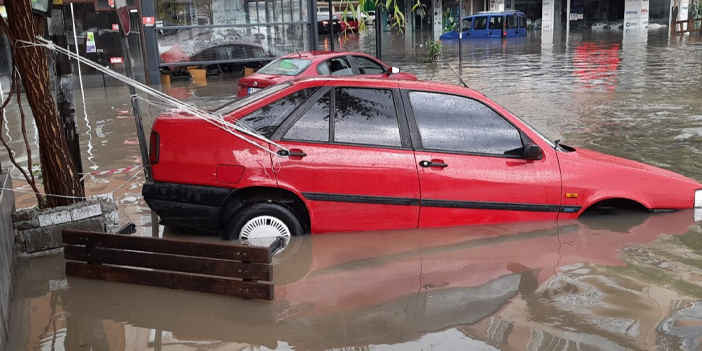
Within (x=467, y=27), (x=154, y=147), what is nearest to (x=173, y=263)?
(x=154, y=147)

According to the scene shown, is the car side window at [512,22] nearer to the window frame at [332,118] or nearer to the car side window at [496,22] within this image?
the car side window at [496,22]

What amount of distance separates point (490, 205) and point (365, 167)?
1.19m

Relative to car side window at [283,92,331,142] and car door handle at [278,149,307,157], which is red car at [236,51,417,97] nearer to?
car side window at [283,92,331,142]

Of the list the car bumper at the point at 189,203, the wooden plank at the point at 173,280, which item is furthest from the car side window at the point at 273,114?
the wooden plank at the point at 173,280

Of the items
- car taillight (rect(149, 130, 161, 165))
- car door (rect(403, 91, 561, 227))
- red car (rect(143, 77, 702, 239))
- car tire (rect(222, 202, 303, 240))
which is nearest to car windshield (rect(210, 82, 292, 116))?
red car (rect(143, 77, 702, 239))

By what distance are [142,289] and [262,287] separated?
1011 mm

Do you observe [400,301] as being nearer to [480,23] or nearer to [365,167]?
[365,167]

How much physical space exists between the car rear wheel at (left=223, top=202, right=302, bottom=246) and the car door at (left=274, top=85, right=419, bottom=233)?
0.72ft

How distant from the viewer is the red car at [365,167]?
5.82 metres

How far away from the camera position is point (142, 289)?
16.9 feet

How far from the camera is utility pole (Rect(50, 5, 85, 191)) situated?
6.50 metres

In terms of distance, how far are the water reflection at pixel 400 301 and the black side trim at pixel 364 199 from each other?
35 centimetres

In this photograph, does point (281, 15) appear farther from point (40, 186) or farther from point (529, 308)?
point (529, 308)

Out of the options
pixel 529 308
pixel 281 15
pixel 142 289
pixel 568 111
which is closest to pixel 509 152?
pixel 529 308
